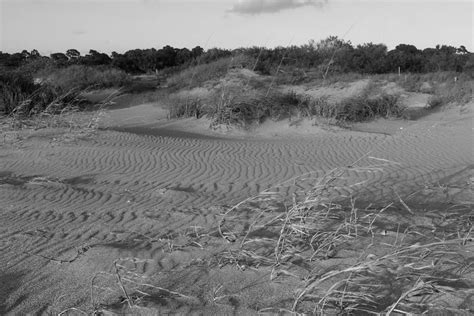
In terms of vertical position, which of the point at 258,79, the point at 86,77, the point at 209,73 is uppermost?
the point at 86,77

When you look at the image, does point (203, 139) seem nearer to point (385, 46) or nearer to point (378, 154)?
point (378, 154)

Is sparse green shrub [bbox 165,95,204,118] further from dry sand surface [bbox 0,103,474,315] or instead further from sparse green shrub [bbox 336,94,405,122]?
sparse green shrub [bbox 336,94,405,122]

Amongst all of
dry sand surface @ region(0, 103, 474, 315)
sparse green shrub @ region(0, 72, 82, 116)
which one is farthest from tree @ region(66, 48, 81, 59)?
dry sand surface @ region(0, 103, 474, 315)

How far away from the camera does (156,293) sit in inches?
166

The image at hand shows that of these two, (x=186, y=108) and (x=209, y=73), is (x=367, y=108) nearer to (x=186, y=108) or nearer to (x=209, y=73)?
(x=186, y=108)

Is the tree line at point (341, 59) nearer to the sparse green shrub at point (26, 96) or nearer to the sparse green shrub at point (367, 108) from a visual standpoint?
the sparse green shrub at point (367, 108)

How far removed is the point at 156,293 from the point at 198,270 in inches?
20.8

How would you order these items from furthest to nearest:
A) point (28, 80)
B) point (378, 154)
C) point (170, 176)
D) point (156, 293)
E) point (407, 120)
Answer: point (28, 80), point (407, 120), point (378, 154), point (170, 176), point (156, 293)

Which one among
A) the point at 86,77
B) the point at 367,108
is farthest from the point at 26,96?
the point at 367,108

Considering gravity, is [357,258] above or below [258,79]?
below

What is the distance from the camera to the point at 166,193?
782cm

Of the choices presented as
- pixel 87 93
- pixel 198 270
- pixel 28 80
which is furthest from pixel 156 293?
pixel 87 93

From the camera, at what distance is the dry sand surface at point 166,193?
4.32 metres

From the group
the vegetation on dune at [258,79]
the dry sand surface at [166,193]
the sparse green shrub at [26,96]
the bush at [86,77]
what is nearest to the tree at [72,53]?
the vegetation on dune at [258,79]
